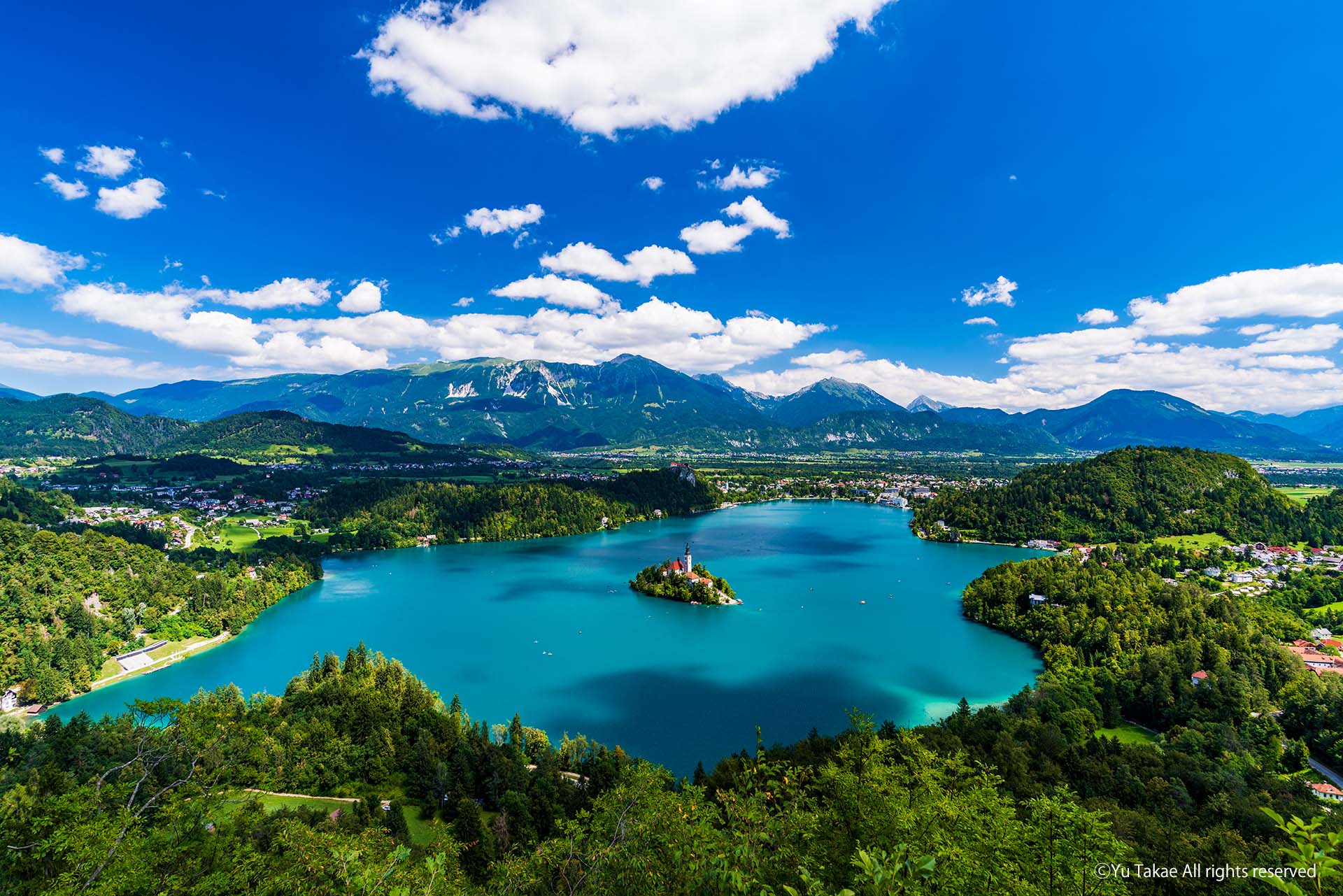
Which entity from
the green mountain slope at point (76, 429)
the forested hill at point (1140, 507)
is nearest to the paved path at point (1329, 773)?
the forested hill at point (1140, 507)

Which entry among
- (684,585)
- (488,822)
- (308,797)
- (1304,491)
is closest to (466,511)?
(684,585)

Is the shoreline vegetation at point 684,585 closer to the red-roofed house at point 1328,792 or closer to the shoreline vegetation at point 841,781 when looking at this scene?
the shoreline vegetation at point 841,781

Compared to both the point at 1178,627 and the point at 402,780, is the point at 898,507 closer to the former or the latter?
the point at 1178,627

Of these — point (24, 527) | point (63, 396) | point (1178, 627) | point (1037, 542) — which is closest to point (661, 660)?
point (1178, 627)

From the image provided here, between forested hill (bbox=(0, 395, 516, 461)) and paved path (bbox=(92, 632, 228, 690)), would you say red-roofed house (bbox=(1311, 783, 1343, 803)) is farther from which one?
forested hill (bbox=(0, 395, 516, 461))

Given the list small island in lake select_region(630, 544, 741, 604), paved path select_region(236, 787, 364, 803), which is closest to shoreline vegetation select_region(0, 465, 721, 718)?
paved path select_region(236, 787, 364, 803)

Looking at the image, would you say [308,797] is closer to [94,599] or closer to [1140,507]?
[94,599]
